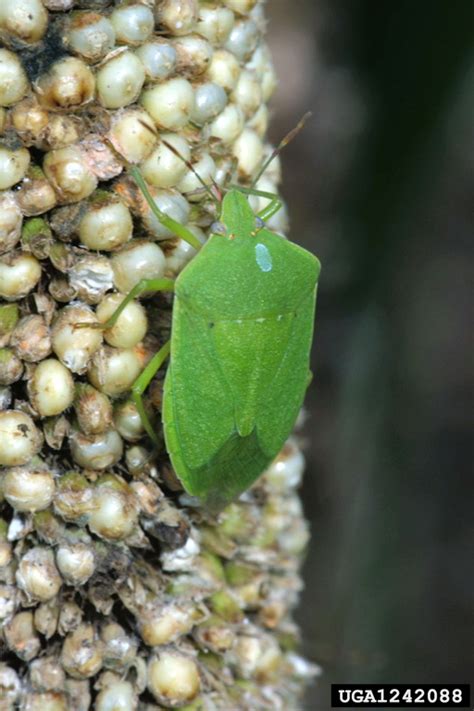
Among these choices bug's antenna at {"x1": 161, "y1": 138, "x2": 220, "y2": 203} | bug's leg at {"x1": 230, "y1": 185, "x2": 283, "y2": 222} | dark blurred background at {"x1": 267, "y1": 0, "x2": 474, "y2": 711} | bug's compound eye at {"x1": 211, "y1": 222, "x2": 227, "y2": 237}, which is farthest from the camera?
dark blurred background at {"x1": 267, "y1": 0, "x2": 474, "y2": 711}

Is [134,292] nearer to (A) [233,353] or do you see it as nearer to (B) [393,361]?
(A) [233,353]

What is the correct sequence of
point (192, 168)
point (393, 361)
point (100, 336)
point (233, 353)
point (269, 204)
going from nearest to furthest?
1. point (100, 336)
2. point (192, 168)
3. point (233, 353)
4. point (269, 204)
5. point (393, 361)

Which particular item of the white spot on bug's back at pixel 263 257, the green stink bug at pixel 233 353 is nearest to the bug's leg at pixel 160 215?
the green stink bug at pixel 233 353

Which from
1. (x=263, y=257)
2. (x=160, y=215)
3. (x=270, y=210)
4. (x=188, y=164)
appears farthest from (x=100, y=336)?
(x=270, y=210)

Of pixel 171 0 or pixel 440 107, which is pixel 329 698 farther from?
pixel 171 0

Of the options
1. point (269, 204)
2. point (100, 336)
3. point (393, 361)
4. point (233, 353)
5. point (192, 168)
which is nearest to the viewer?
point (100, 336)

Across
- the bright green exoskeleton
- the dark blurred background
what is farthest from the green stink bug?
the dark blurred background

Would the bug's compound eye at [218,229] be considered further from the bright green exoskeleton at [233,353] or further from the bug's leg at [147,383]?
the bug's leg at [147,383]

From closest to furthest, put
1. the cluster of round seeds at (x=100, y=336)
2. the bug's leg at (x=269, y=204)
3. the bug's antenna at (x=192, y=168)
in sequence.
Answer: the cluster of round seeds at (x=100, y=336), the bug's antenna at (x=192, y=168), the bug's leg at (x=269, y=204)

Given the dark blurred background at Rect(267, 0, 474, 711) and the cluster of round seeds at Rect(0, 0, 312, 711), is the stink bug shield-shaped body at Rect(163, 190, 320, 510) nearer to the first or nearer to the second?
the cluster of round seeds at Rect(0, 0, 312, 711)
